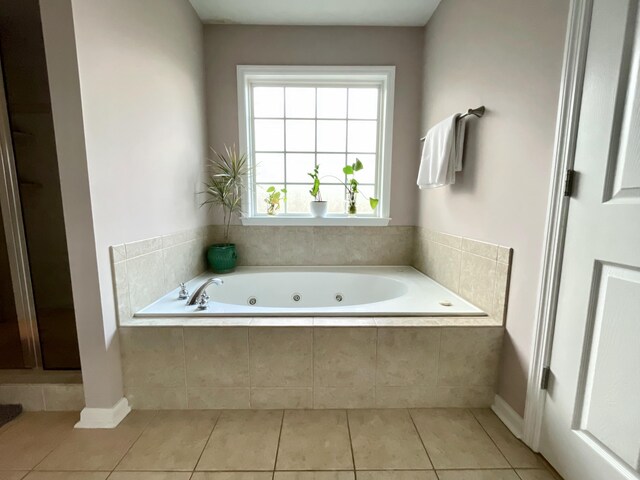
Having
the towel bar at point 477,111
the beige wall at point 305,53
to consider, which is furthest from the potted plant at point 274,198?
the towel bar at point 477,111

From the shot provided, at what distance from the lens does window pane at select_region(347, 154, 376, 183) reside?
2578 mm

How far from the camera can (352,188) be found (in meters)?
2.53

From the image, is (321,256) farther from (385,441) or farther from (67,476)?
(67,476)

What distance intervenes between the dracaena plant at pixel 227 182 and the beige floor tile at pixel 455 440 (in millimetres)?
1966

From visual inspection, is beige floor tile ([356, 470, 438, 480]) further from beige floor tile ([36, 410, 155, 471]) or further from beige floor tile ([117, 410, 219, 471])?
beige floor tile ([36, 410, 155, 471])

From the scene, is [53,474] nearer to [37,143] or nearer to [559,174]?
[37,143]

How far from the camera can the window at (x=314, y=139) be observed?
2455mm

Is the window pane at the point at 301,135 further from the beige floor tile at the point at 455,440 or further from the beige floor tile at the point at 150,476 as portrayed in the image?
the beige floor tile at the point at 150,476

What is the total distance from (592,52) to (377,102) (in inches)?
66.6

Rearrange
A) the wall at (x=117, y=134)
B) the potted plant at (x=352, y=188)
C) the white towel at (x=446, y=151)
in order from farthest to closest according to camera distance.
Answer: the potted plant at (x=352, y=188) < the white towel at (x=446, y=151) < the wall at (x=117, y=134)

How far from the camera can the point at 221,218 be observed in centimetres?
251

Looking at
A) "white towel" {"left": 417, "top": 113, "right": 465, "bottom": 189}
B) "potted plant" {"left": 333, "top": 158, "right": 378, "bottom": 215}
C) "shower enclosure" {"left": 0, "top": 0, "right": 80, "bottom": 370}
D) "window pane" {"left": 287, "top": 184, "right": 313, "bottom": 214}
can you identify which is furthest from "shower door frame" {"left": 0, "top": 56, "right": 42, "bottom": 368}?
"white towel" {"left": 417, "top": 113, "right": 465, "bottom": 189}

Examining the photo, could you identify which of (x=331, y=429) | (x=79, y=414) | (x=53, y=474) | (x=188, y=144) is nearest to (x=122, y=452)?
(x=53, y=474)

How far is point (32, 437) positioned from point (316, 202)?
83.4 inches
